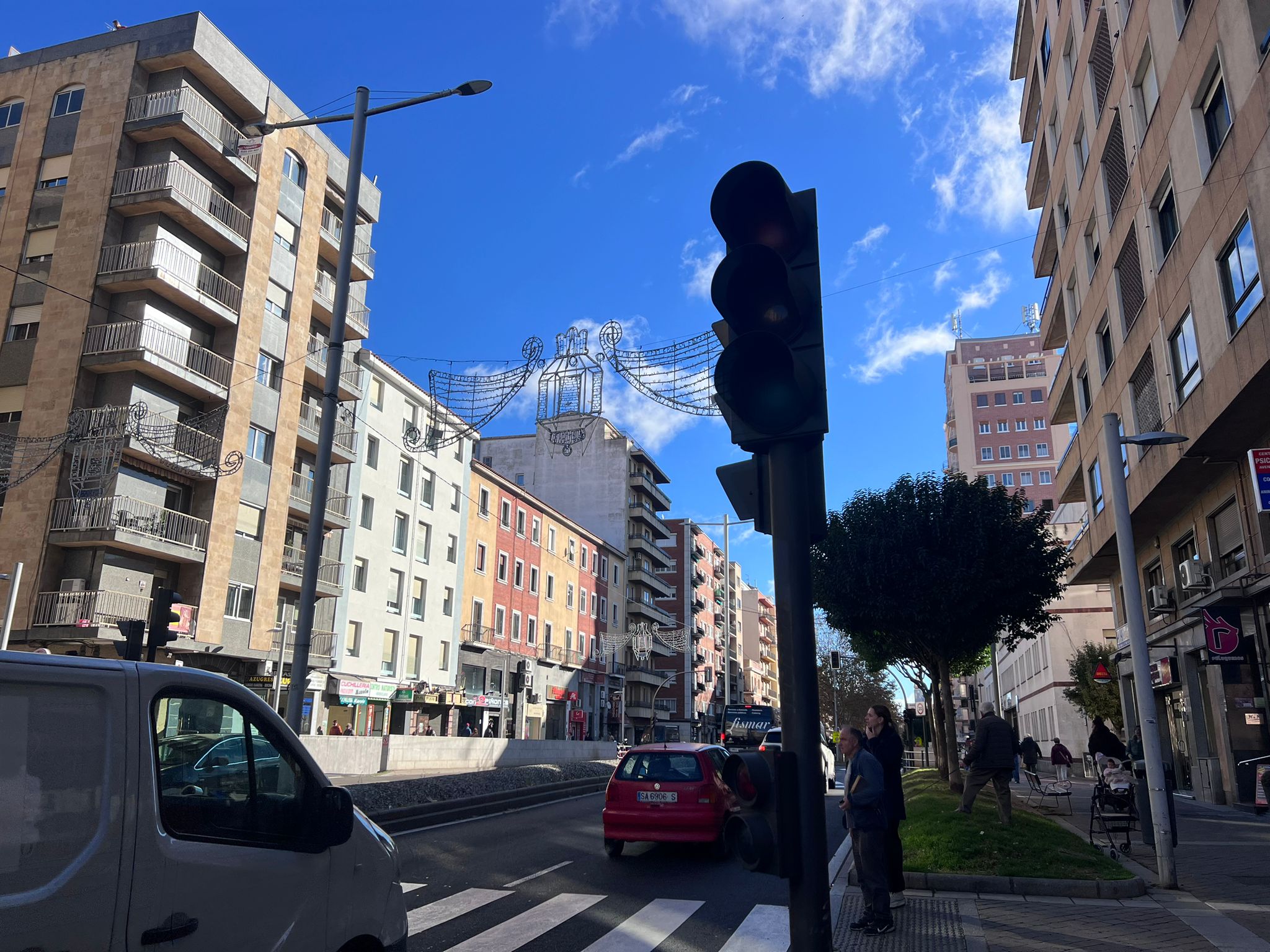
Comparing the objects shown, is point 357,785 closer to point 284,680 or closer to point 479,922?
point 479,922

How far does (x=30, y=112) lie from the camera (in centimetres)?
3155

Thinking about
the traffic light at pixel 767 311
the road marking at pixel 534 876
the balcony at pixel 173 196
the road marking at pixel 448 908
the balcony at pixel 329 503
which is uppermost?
the balcony at pixel 173 196

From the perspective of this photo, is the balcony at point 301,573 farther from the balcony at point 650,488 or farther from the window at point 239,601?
the balcony at point 650,488

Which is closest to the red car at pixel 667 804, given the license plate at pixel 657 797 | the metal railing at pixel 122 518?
the license plate at pixel 657 797

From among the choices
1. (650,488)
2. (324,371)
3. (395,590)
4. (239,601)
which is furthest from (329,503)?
(650,488)

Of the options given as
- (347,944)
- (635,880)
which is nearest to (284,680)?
(635,880)

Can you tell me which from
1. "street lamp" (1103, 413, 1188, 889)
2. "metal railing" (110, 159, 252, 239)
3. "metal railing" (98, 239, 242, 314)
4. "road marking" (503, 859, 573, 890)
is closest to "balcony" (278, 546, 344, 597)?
"metal railing" (98, 239, 242, 314)

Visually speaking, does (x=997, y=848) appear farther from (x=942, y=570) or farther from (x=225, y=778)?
(x=942, y=570)

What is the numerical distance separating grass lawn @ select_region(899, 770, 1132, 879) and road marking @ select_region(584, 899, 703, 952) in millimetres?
2715

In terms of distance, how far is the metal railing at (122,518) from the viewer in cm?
2633

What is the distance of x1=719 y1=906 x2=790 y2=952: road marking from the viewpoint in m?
7.17

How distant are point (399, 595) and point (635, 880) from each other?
33536 mm

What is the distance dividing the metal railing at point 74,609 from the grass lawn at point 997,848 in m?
21.6

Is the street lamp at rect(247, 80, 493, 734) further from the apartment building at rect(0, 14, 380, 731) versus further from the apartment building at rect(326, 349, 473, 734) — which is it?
the apartment building at rect(326, 349, 473, 734)
